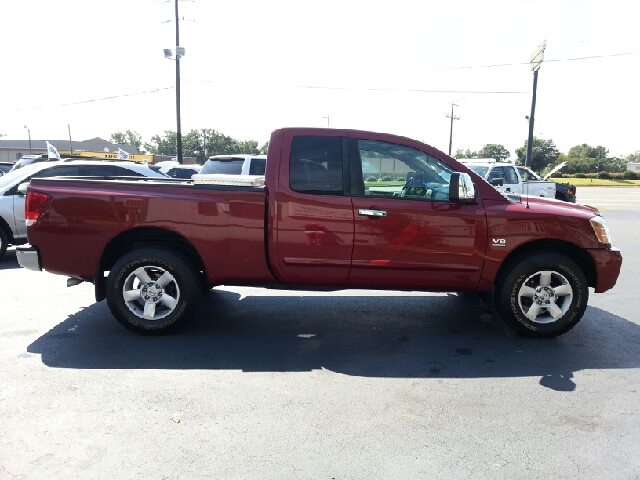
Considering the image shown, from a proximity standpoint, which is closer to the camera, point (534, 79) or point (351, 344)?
point (351, 344)

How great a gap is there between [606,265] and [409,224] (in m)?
1.94

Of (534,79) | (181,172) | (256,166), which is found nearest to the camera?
(256,166)

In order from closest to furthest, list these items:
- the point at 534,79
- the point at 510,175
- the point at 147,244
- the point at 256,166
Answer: the point at 147,244 → the point at 256,166 → the point at 510,175 → the point at 534,79

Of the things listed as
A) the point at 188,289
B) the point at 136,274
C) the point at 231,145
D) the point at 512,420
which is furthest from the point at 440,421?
the point at 231,145

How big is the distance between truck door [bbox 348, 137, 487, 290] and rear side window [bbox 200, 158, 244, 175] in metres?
8.28

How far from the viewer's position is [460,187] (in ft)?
15.6

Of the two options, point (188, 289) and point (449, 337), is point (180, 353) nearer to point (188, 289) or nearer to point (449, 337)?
point (188, 289)

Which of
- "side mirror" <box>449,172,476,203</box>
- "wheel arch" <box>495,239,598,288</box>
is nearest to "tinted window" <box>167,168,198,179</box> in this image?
"side mirror" <box>449,172,476,203</box>

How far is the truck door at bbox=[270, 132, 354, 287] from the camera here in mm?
4832

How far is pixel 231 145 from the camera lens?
111875mm

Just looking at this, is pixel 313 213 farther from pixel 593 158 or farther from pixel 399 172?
pixel 593 158

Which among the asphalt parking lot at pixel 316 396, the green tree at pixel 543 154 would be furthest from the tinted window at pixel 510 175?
the green tree at pixel 543 154

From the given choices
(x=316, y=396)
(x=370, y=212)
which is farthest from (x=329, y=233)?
(x=316, y=396)

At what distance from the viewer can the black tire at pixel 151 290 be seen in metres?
4.93
